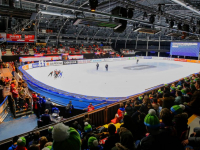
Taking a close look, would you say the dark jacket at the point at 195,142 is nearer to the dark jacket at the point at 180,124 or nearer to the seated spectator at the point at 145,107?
the dark jacket at the point at 180,124

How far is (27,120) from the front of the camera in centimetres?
727

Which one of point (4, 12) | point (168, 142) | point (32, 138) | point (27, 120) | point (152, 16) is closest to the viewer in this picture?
point (168, 142)

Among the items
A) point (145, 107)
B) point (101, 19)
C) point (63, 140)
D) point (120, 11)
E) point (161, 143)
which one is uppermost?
point (120, 11)

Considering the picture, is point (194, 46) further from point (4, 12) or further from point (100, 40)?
point (4, 12)

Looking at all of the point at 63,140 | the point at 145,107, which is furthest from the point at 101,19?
the point at 63,140

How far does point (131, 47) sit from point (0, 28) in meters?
37.4

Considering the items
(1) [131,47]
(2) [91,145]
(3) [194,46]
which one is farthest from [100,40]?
(2) [91,145]

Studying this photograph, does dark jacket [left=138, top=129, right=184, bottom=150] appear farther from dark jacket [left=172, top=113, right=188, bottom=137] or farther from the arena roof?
the arena roof

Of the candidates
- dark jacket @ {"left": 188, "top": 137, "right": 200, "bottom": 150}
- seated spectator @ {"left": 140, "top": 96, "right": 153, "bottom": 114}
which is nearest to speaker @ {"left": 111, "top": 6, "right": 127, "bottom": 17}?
seated spectator @ {"left": 140, "top": 96, "right": 153, "bottom": 114}

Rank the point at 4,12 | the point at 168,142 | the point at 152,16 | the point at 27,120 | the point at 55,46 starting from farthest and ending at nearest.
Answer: the point at 55,46, the point at 152,16, the point at 27,120, the point at 4,12, the point at 168,142

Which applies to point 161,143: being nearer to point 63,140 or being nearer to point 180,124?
point 180,124

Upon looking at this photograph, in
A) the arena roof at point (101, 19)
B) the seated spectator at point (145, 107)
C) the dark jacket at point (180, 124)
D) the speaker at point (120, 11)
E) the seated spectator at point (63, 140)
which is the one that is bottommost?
the seated spectator at point (145, 107)

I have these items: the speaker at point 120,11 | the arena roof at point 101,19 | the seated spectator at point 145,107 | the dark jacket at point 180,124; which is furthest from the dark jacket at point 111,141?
the speaker at point 120,11

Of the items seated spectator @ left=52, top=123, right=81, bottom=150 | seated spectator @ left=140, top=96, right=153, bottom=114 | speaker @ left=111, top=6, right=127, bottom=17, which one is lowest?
seated spectator @ left=140, top=96, right=153, bottom=114
